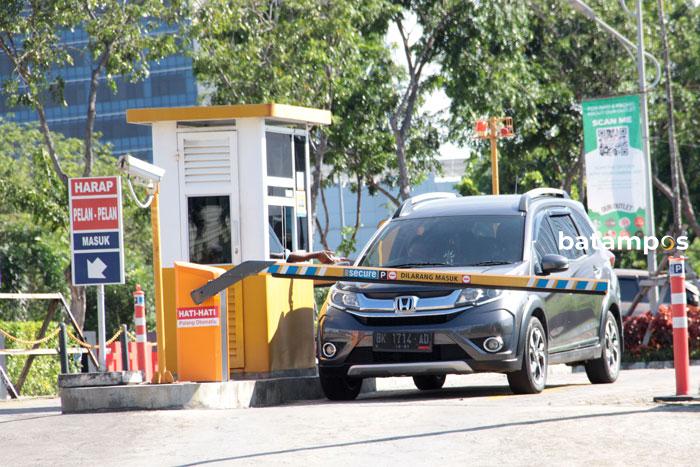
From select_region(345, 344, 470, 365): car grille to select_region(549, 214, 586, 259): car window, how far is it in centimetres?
203

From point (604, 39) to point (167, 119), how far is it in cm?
2508

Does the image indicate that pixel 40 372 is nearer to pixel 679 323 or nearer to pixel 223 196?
pixel 223 196

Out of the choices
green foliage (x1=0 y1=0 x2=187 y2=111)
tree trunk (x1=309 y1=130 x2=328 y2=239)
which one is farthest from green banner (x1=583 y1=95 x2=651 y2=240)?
green foliage (x1=0 y1=0 x2=187 y2=111)

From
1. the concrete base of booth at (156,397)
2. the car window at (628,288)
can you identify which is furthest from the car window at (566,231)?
the car window at (628,288)

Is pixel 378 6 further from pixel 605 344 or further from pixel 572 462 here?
pixel 572 462

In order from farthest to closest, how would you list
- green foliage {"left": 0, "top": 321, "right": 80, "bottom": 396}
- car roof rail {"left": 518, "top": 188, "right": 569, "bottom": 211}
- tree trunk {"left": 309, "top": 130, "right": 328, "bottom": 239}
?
tree trunk {"left": 309, "top": 130, "right": 328, "bottom": 239}
green foliage {"left": 0, "top": 321, "right": 80, "bottom": 396}
car roof rail {"left": 518, "top": 188, "right": 569, "bottom": 211}

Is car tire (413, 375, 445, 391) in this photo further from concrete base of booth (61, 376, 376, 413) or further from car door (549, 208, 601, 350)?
concrete base of booth (61, 376, 376, 413)

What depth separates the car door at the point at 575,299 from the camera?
43.4 ft

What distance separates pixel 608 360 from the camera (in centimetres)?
1433

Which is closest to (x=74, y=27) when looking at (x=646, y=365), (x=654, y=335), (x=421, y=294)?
(x=654, y=335)

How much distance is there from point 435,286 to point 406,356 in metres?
0.67

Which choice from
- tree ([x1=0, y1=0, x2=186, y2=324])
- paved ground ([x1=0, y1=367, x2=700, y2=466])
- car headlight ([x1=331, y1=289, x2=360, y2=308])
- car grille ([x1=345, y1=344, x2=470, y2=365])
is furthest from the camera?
tree ([x1=0, y1=0, x2=186, y2=324])

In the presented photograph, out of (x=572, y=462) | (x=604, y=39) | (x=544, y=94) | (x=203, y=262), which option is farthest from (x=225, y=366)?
(x=604, y=39)

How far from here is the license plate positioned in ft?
39.2
